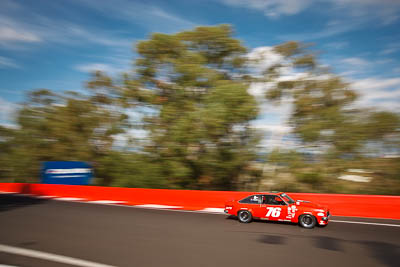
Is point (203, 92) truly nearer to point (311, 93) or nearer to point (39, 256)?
point (311, 93)

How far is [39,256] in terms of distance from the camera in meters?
6.23

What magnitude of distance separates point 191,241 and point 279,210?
3510mm

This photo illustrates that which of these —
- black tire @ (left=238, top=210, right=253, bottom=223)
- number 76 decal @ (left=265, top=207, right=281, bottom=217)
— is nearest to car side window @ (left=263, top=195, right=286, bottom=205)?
number 76 decal @ (left=265, top=207, right=281, bottom=217)

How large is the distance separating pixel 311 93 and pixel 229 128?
22.5 ft

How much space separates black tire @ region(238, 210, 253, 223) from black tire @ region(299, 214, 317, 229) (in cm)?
168

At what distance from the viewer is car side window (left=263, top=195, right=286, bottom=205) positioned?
955 cm

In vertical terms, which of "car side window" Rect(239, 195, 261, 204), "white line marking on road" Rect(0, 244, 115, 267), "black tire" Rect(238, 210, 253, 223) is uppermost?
"car side window" Rect(239, 195, 261, 204)

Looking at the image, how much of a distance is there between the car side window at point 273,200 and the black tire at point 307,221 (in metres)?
0.74

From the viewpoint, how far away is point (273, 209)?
9539 mm

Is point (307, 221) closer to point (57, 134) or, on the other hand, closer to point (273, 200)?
point (273, 200)

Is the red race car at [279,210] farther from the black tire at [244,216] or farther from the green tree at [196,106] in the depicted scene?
the green tree at [196,106]

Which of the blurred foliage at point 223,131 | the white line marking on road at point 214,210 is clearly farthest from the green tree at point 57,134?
the white line marking on road at point 214,210

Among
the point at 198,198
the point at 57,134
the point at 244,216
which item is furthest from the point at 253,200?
the point at 57,134

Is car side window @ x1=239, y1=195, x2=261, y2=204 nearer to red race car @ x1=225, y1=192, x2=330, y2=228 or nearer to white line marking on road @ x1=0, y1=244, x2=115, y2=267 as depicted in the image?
red race car @ x1=225, y1=192, x2=330, y2=228
